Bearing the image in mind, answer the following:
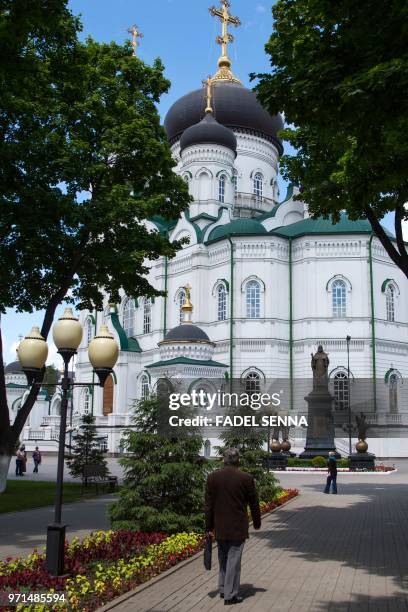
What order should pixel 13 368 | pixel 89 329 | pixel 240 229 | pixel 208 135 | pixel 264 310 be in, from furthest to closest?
1. pixel 13 368
2. pixel 89 329
3. pixel 208 135
4. pixel 240 229
5. pixel 264 310

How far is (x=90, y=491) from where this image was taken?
21266 mm

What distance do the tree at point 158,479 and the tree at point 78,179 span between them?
591cm

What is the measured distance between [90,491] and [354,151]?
50.1 ft

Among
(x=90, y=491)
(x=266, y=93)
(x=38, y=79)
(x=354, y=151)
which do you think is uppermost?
(x=38, y=79)

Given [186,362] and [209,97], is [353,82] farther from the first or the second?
[209,97]

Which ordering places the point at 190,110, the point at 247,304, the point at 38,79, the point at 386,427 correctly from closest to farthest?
the point at 38,79
the point at 386,427
the point at 247,304
the point at 190,110

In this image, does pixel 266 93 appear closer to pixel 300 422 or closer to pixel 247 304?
pixel 300 422

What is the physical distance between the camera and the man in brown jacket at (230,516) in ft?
24.1

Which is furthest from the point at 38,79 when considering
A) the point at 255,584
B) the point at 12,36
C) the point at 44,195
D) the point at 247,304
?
the point at 247,304

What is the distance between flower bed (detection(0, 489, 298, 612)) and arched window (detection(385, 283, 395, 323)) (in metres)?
32.5

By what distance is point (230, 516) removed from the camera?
742cm

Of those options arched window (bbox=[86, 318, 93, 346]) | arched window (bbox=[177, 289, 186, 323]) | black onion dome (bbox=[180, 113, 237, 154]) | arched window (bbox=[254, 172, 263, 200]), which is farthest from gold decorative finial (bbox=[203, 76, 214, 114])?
arched window (bbox=[86, 318, 93, 346])

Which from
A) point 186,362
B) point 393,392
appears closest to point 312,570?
point 186,362

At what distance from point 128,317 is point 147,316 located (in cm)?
222
